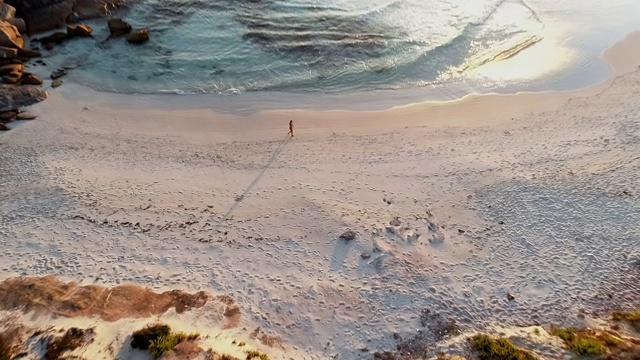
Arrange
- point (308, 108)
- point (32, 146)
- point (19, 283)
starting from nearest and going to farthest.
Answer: point (19, 283), point (32, 146), point (308, 108)

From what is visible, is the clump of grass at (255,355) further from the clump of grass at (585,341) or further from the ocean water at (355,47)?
the ocean water at (355,47)

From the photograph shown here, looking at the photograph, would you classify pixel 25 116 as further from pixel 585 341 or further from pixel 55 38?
pixel 585 341

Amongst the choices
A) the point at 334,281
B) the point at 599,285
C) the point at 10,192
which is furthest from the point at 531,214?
the point at 10,192

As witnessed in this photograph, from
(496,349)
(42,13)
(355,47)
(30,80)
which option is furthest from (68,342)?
(42,13)

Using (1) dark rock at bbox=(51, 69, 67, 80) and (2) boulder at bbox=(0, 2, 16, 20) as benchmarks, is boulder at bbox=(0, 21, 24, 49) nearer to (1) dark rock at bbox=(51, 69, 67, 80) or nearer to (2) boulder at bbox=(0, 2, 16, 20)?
(2) boulder at bbox=(0, 2, 16, 20)

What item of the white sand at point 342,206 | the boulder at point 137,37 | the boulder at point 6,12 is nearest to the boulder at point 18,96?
the white sand at point 342,206

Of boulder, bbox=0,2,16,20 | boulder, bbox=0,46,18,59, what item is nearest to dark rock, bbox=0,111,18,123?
boulder, bbox=0,46,18,59

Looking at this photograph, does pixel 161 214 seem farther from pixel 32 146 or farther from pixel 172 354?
pixel 32 146
